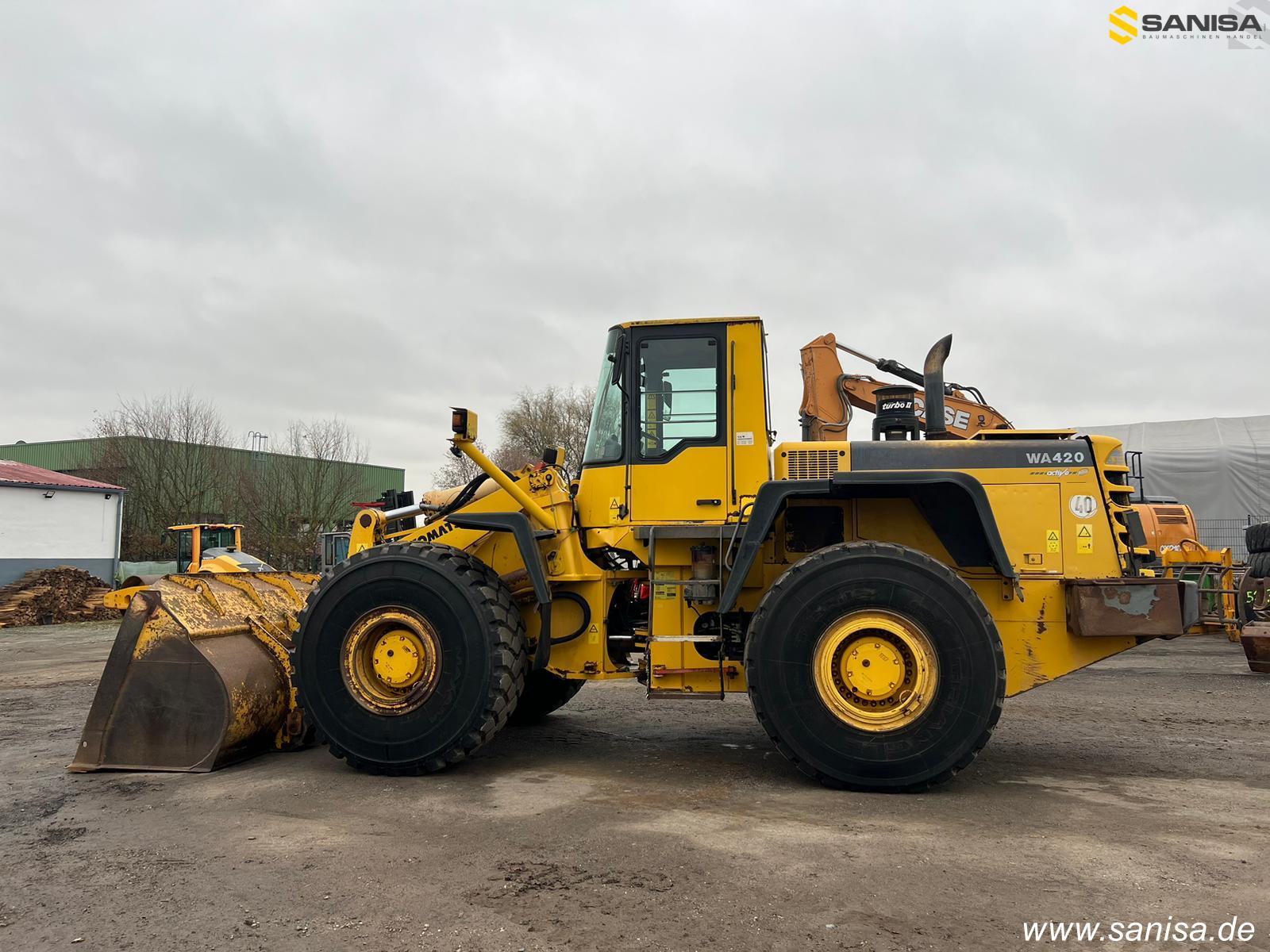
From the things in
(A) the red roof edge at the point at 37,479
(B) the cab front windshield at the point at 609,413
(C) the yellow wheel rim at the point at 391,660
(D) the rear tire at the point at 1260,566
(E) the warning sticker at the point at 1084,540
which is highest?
(A) the red roof edge at the point at 37,479

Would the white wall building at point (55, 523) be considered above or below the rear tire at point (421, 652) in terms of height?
above

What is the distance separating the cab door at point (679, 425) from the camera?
6.04 meters

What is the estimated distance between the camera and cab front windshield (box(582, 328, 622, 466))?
20.6 ft

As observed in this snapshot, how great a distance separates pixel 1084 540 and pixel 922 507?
98 centimetres

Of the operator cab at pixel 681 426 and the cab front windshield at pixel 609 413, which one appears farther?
the cab front windshield at pixel 609 413

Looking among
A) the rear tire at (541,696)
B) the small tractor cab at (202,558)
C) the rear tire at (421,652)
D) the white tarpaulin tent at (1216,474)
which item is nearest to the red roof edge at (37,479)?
the small tractor cab at (202,558)

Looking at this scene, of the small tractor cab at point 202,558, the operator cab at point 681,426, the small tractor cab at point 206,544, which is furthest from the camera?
the small tractor cab at point 206,544

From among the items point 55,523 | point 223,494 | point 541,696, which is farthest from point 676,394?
point 223,494

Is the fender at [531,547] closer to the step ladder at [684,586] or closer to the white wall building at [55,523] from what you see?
the step ladder at [684,586]

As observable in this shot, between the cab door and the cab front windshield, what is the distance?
12 cm

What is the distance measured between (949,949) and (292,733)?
4856 millimetres

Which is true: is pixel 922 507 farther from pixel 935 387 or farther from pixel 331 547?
pixel 331 547

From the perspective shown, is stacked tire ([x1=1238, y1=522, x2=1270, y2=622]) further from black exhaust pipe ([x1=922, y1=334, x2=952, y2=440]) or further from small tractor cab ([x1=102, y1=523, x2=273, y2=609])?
small tractor cab ([x1=102, y1=523, x2=273, y2=609])

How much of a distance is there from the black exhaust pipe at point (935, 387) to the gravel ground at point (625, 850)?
7.71ft
